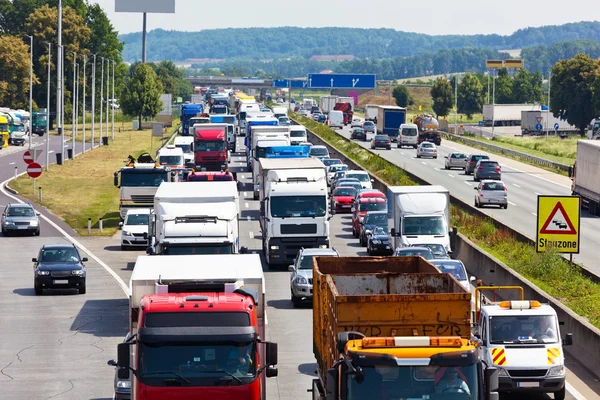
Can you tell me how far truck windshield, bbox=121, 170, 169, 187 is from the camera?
50125 millimetres

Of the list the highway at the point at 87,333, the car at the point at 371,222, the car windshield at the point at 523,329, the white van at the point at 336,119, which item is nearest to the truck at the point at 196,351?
the highway at the point at 87,333

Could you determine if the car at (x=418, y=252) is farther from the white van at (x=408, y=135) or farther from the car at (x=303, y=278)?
the white van at (x=408, y=135)

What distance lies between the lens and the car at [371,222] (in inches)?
1796

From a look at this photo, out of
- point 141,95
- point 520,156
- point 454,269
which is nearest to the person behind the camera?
point 454,269

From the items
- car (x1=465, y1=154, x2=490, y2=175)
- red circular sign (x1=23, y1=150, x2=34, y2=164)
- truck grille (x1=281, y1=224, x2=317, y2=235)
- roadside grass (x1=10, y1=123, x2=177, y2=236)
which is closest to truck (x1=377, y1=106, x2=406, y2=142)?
roadside grass (x1=10, y1=123, x2=177, y2=236)

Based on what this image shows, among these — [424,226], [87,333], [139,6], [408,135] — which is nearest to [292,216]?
[424,226]

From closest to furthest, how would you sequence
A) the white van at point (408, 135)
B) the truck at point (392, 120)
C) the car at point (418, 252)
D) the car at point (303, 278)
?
the car at point (303, 278), the car at point (418, 252), the white van at point (408, 135), the truck at point (392, 120)

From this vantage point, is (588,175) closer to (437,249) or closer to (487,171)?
(487,171)

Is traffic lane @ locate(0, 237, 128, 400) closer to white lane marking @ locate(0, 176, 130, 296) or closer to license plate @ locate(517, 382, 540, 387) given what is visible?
white lane marking @ locate(0, 176, 130, 296)

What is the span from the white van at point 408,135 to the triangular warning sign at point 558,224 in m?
80.7

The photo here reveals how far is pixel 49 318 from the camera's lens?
3142cm

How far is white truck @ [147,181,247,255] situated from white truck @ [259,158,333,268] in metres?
6.07

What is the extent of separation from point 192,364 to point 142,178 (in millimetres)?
35015

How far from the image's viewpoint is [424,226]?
39.0 m
